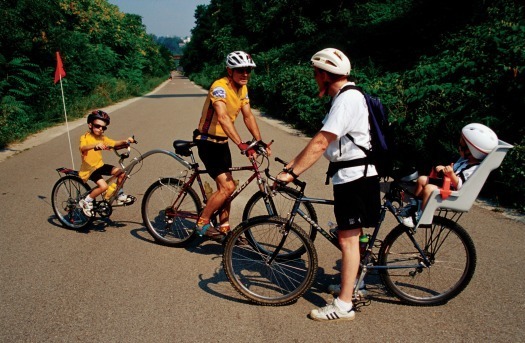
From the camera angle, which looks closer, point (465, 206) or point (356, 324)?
point (465, 206)

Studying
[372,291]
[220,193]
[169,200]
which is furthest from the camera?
[169,200]

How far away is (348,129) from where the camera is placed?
290 centimetres

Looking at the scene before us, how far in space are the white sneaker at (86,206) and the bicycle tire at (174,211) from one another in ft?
2.52

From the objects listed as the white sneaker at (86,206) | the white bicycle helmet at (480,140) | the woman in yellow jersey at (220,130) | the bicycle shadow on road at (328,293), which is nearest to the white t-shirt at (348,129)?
the white bicycle helmet at (480,140)

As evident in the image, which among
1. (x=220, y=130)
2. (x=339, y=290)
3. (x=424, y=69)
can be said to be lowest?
(x=339, y=290)

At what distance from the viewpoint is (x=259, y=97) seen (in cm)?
2039

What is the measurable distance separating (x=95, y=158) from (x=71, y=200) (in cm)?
68

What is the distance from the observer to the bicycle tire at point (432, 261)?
3211 mm

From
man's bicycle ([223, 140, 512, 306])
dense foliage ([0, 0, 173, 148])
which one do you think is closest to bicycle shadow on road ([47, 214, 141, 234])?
man's bicycle ([223, 140, 512, 306])

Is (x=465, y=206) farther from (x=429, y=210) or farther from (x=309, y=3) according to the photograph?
(x=309, y=3)

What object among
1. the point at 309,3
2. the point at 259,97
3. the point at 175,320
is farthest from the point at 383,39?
the point at 175,320

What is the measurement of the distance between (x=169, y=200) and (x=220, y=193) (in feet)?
2.43

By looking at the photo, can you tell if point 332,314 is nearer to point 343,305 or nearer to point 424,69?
point 343,305

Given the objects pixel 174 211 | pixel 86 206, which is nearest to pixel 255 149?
pixel 174 211
